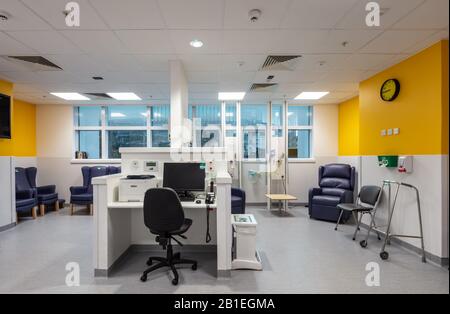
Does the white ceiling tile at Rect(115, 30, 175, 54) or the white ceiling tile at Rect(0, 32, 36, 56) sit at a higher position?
the white ceiling tile at Rect(115, 30, 175, 54)

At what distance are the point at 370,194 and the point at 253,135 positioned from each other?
3.40 m

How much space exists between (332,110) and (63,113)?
7518mm

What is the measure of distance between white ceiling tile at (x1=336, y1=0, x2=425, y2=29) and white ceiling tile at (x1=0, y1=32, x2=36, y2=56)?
3993mm

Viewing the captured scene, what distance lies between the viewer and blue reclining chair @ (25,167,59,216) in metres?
5.72

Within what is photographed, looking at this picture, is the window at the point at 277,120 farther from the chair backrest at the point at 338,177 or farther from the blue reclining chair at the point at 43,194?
the blue reclining chair at the point at 43,194

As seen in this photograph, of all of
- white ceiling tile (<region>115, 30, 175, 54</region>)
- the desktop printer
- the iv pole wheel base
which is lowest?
the iv pole wheel base

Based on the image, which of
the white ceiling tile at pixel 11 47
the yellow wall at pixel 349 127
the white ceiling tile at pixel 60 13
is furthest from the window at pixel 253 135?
the white ceiling tile at pixel 11 47

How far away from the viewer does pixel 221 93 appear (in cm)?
575

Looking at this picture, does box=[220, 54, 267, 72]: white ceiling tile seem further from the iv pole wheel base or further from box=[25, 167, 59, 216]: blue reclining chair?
box=[25, 167, 59, 216]: blue reclining chair

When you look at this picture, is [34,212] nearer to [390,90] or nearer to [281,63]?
Result: [281,63]

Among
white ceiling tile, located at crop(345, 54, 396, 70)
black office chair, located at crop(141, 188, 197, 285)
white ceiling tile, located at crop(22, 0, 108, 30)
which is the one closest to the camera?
white ceiling tile, located at crop(22, 0, 108, 30)

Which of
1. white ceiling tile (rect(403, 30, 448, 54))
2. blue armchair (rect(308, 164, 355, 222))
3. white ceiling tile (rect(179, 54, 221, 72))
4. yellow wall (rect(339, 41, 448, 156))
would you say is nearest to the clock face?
yellow wall (rect(339, 41, 448, 156))

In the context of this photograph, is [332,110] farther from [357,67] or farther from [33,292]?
[33,292]
